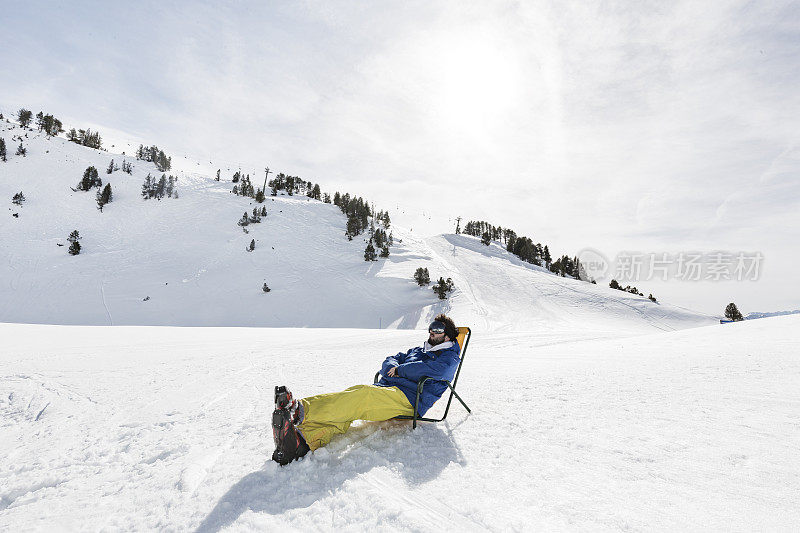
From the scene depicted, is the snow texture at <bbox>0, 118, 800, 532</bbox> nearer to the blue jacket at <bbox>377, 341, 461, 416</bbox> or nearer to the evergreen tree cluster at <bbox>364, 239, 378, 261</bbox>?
the blue jacket at <bbox>377, 341, 461, 416</bbox>

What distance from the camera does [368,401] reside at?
3809mm

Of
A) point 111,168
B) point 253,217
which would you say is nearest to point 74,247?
point 253,217

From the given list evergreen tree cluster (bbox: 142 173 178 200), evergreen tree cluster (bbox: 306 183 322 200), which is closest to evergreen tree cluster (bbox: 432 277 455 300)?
evergreen tree cluster (bbox: 306 183 322 200)

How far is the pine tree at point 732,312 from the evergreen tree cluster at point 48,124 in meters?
96.7

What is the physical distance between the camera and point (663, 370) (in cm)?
609

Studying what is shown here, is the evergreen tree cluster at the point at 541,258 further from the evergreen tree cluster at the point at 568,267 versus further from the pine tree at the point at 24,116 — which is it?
the pine tree at the point at 24,116

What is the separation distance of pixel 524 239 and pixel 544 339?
182 ft

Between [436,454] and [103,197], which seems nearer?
[436,454]

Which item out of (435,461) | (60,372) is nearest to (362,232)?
(60,372)

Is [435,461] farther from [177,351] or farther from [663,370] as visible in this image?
[177,351]

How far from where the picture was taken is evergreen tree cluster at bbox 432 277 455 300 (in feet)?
106

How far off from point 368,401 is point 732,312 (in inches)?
1621

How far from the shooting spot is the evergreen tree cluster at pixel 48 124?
2361 inches

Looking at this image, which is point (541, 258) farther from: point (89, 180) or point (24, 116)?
point (24, 116)
